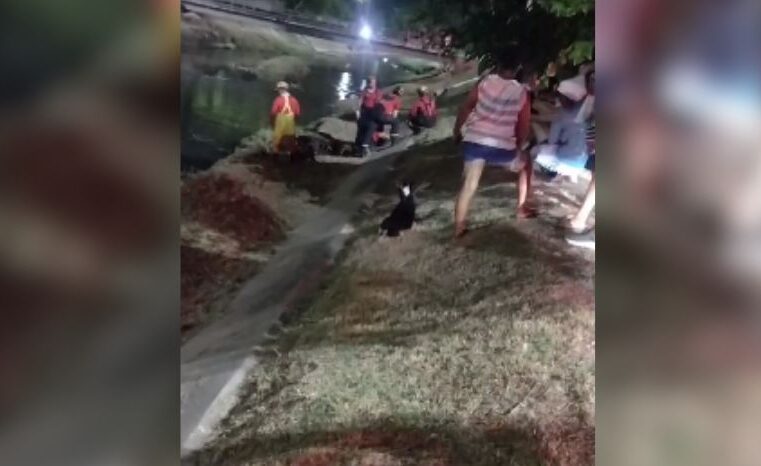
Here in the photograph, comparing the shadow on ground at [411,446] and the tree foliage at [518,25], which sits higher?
the tree foliage at [518,25]

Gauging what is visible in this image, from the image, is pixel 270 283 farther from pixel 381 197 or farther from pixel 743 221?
pixel 743 221

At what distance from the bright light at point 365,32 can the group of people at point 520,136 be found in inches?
7.3

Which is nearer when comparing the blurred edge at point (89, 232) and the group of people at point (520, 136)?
the blurred edge at point (89, 232)

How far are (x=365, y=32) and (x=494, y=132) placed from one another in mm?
259

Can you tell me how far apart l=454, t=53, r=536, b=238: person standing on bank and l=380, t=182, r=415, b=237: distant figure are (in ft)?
0.24

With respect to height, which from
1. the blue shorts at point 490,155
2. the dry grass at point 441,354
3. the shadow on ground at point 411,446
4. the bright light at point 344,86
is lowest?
the shadow on ground at point 411,446

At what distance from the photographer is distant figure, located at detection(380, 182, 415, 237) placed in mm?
1371

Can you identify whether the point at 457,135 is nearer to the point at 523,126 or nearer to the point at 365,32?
the point at 523,126

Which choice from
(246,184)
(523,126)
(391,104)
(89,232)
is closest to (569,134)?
(523,126)

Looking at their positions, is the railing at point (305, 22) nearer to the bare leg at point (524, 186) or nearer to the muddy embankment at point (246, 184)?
the muddy embankment at point (246, 184)

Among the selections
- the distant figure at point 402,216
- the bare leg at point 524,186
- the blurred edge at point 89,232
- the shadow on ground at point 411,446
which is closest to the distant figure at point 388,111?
the distant figure at point 402,216

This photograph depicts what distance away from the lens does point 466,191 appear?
1.37 m

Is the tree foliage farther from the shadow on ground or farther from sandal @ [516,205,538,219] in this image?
the shadow on ground

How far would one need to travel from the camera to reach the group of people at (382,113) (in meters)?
1.37
